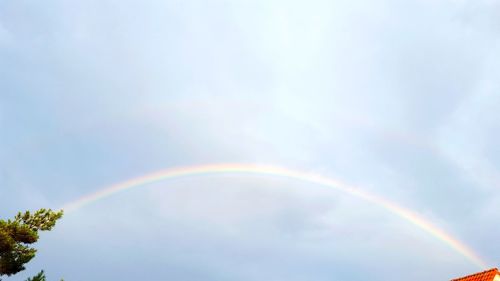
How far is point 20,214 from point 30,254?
115 inches

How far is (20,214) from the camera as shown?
33.0 m

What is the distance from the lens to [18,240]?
32.1 metres

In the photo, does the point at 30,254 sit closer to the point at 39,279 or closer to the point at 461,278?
the point at 39,279

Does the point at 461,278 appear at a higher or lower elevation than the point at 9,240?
higher

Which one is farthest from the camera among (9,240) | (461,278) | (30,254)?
(461,278)

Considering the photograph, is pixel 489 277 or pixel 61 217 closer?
pixel 489 277

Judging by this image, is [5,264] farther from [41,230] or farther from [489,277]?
[489,277]

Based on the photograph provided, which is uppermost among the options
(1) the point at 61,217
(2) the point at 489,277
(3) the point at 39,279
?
(1) the point at 61,217

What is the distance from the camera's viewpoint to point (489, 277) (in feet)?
105

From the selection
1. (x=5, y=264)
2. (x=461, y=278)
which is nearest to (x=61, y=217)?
(x=5, y=264)

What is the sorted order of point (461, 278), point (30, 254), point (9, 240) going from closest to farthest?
point (9, 240) < point (30, 254) < point (461, 278)

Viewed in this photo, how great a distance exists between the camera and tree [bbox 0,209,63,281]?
30703 millimetres

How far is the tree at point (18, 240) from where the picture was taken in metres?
30.7

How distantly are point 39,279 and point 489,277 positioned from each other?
30.6 meters
